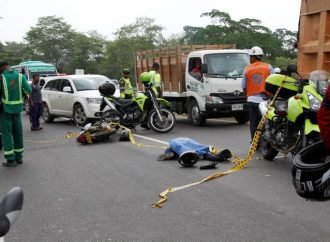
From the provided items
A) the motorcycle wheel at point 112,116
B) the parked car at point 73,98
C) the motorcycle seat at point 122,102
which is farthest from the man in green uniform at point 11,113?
the parked car at point 73,98

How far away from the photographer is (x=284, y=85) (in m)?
7.22

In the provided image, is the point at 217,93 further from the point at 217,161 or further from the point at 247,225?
the point at 247,225

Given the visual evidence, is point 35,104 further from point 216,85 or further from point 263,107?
point 263,107

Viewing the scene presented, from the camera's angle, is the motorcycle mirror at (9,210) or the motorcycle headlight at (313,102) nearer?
the motorcycle mirror at (9,210)

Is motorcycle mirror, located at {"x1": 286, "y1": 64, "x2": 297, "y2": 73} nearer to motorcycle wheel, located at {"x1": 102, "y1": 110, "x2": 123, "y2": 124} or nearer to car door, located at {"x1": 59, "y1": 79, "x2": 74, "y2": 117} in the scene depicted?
motorcycle wheel, located at {"x1": 102, "y1": 110, "x2": 123, "y2": 124}

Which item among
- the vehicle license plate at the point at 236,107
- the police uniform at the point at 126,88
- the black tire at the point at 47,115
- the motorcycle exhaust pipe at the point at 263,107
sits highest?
the motorcycle exhaust pipe at the point at 263,107

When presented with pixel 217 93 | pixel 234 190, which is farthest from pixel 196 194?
pixel 217 93

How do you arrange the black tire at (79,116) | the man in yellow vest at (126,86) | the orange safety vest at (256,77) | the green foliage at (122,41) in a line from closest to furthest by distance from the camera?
the orange safety vest at (256,77)
the black tire at (79,116)
the man in yellow vest at (126,86)
the green foliage at (122,41)

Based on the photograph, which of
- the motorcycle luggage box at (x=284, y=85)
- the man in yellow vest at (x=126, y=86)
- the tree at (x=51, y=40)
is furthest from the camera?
the tree at (x=51, y=40)

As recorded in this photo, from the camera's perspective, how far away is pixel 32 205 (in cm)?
561

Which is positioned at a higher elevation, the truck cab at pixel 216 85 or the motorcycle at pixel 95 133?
the truck cab at pixel 216 85

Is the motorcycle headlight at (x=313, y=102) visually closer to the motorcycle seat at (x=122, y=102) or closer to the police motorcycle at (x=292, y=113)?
the police motorcycle at (x=292, y=113)

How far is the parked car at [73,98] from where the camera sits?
1386 centimetres

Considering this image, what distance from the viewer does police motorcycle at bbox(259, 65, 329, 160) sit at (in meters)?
6.19
